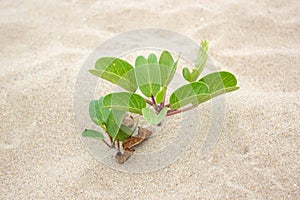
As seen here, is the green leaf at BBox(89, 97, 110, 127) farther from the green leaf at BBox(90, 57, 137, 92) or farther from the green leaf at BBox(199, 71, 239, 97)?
the green leaf at BBox(199, 71, 239, 97)

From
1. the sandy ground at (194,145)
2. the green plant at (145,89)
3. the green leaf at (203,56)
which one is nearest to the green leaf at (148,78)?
the green plant at (145,89)

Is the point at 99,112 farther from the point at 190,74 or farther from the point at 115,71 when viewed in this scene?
the point at 190,74

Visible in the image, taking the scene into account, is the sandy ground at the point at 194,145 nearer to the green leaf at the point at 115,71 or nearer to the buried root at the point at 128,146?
the buried root at the point at 128,146

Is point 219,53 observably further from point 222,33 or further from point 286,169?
point 286,169

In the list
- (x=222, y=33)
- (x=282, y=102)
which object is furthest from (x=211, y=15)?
(x=282, y=102)

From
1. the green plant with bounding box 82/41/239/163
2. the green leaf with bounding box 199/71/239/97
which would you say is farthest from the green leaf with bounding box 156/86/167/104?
the green leaf with bounding box 199/71/239/97

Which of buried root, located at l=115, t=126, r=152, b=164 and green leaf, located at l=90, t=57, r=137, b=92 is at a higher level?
green leaf, located at l=90, t=57, r=137, b=92

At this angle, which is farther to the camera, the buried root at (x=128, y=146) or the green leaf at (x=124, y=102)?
the buried root at (x=128, y=146)
